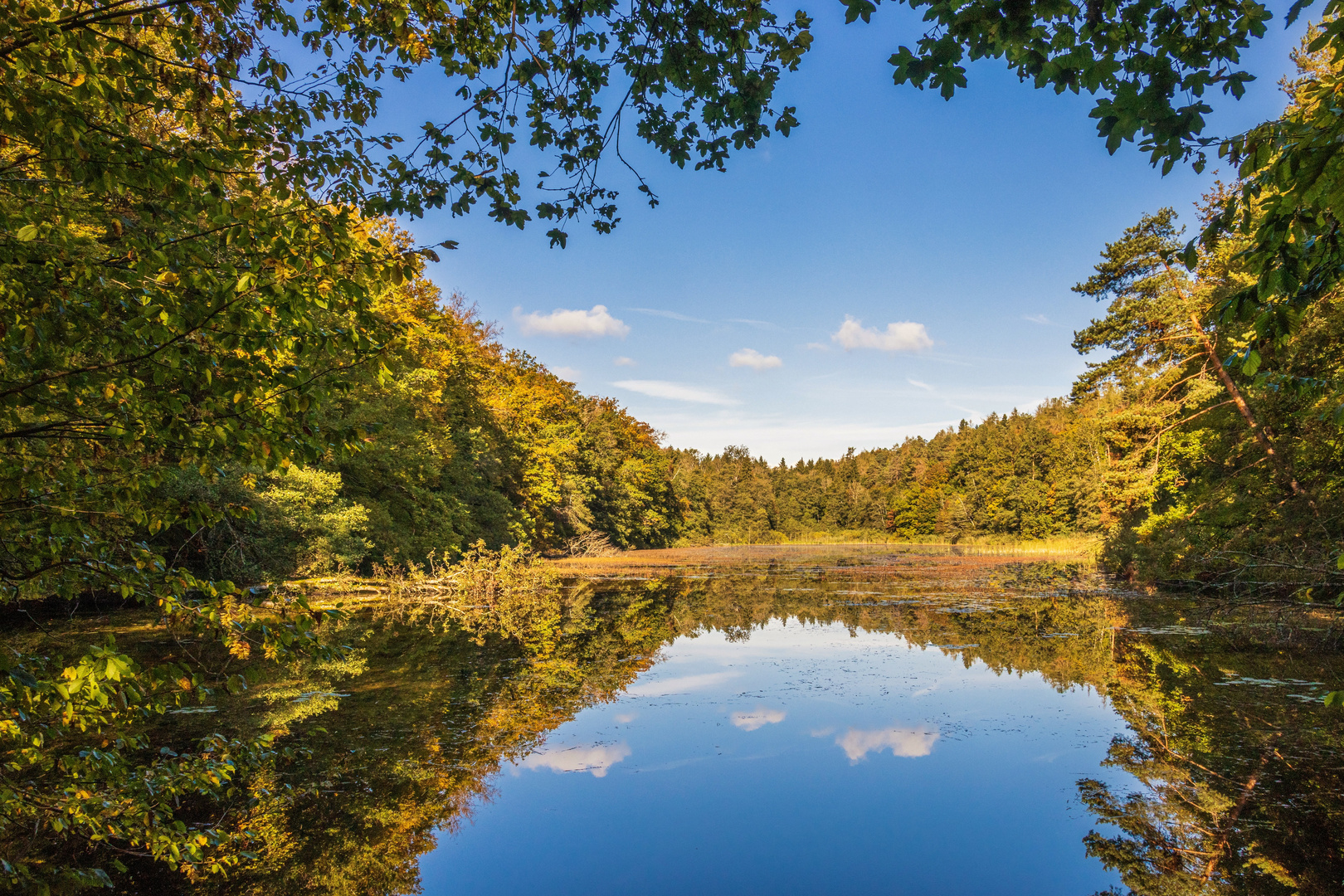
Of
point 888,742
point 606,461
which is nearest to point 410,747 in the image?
point 888,742

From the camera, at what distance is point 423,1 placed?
13.9 ft

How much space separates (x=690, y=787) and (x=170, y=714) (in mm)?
6346

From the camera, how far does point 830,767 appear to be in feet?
22.1

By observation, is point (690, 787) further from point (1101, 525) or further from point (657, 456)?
point (657, 456)

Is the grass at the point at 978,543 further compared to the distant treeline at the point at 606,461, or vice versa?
the grass at the point at 978,543

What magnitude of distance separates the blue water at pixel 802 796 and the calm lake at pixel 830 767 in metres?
0.03

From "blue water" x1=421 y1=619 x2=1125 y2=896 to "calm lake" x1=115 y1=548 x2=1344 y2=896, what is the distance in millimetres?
31

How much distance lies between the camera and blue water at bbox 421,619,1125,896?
479 cm

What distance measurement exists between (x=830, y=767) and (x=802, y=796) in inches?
30.2

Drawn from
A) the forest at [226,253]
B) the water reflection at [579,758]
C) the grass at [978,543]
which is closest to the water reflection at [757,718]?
the water reflection at [579,758]

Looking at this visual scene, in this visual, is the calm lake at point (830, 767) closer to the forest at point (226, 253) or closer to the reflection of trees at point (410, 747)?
the reflection of trees at point (410, 747)

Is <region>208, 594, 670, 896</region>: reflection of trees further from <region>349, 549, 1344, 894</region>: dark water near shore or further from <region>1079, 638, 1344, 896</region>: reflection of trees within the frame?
<region>1079, 638, 1344, 896</region>: reflection of trees

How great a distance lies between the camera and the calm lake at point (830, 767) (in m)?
4.74

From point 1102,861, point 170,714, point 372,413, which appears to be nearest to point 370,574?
point 372,413
